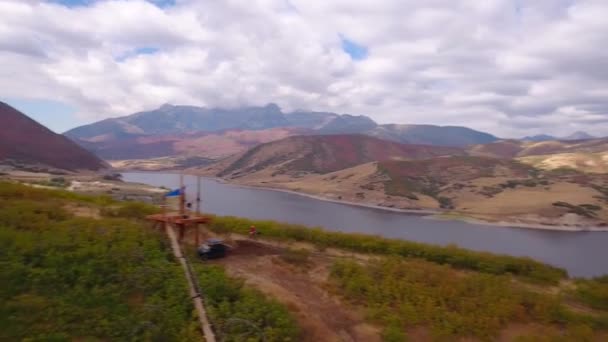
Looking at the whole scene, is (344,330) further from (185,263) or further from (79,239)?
(79,239)

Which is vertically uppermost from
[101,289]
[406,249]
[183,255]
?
[183,255]

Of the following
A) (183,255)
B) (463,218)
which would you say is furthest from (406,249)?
(463,218)

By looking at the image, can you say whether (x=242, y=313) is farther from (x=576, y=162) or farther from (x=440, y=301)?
(x=576, y=162)

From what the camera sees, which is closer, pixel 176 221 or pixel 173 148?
pixel 176 221

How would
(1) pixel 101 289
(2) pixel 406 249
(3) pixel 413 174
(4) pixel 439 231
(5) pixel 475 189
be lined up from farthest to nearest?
(3) pixel 413 174, (5) pixel 475 189, (4) pixel 439 231, (2) pixel 406 249, (1) pixel 101 289

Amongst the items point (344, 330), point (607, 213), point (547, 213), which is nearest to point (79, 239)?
point (344, 330)

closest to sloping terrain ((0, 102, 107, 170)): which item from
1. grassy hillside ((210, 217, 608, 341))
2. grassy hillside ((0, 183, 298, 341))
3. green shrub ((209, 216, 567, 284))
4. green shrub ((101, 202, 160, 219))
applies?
green shrub ((101, 202, 160, 219))
